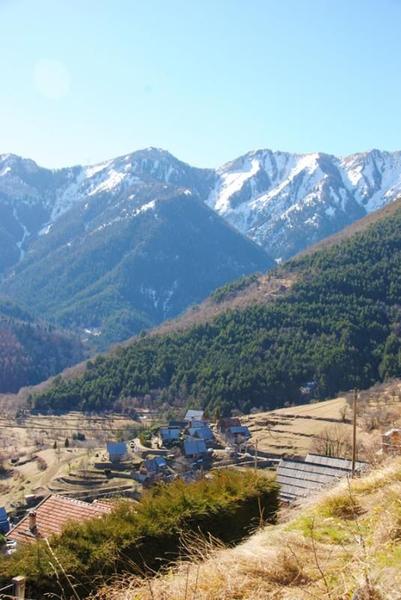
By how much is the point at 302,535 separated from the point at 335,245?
4632 inches

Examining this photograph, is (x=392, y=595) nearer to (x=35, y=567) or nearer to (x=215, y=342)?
(x=35, y=567)

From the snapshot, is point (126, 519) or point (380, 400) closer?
point (126, 519)

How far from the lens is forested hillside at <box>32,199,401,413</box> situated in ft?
257

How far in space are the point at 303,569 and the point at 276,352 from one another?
268 feet

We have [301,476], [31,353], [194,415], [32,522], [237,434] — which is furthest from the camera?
[31,353]

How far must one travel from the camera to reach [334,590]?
170 inches

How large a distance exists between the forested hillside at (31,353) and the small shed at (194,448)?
78.6 meters

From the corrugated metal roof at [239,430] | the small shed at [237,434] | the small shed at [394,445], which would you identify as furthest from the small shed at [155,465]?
the small shed at [394,445]

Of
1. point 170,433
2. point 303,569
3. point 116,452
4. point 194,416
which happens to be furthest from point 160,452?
point 303,569

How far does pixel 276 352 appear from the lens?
85938mm

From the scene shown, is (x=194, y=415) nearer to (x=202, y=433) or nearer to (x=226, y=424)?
(x=226, y=424)

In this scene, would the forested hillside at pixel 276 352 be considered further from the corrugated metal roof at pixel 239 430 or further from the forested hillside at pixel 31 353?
the forested hillside at pixel 31 353

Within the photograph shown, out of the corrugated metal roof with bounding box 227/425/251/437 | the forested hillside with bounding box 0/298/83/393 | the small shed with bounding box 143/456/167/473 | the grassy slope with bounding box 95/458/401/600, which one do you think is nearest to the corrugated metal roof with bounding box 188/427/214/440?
the corrugated metal roof with bounding box 227/425/251/437

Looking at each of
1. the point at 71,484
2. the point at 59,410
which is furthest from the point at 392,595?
the point at 59,410
